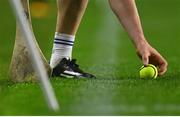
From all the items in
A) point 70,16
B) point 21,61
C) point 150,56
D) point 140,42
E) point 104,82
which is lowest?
point 104,82

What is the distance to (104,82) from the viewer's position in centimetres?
707

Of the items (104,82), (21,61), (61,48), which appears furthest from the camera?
(61,48)

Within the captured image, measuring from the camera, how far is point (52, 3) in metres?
21.1

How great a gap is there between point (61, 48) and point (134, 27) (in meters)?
0.83

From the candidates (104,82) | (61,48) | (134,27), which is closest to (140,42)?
(134,27)

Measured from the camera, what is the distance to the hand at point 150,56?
7020 millimetres

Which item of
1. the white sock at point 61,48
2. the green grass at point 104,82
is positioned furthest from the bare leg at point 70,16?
the green grass at point 104,82

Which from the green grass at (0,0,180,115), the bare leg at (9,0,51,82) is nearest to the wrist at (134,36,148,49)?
the green grass at (0,0,180,115)

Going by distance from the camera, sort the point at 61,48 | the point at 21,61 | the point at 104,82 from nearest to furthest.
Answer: the point at 21,61, the point at 104,82, the point at 61,48

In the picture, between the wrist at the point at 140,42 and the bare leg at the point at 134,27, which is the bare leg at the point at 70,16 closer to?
the bare leg at the point at 134,27

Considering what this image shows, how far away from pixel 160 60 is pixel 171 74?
0.53 metres

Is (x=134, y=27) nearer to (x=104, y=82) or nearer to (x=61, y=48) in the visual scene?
(x=104, y=82)

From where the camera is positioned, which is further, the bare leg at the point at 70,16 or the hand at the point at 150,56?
the bare leg at the point at 70,16

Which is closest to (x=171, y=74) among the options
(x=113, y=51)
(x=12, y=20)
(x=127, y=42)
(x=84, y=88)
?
(x=84, y=88)
